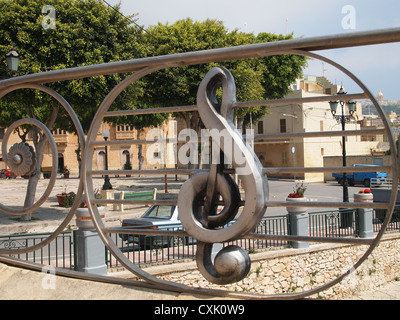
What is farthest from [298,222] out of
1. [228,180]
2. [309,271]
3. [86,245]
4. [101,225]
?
[228,180]

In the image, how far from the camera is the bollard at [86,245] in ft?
24.7

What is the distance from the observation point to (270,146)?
38500 mm

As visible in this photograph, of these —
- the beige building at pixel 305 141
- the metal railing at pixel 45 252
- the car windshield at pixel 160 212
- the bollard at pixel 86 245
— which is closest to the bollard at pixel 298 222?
Answer: the car windshield at pixel 160 212

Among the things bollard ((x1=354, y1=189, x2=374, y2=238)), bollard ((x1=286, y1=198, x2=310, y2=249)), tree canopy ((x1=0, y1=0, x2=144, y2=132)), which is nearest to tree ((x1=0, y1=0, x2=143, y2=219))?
tree canopy ((x1=0, y1=0, x2=144, y2=132))

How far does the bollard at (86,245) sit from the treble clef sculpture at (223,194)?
4.81 metres

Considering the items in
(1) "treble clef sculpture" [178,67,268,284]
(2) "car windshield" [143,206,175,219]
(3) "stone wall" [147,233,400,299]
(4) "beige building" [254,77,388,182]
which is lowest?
(3) "stone wall" [147,233,400,299]

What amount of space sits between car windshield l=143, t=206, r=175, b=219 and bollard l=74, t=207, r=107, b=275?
10.2 ft

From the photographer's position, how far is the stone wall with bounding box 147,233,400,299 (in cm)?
898

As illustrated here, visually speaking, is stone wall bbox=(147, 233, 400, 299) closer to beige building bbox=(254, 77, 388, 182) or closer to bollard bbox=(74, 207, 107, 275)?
bollard bbox=(74, 207, 107, 275)

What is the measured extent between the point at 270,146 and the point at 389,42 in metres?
36.4

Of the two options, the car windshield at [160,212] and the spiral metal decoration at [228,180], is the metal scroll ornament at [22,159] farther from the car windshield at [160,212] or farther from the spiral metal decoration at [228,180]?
the car windshield at [160,212]

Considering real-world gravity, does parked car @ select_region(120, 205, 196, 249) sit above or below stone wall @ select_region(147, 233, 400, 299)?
above
